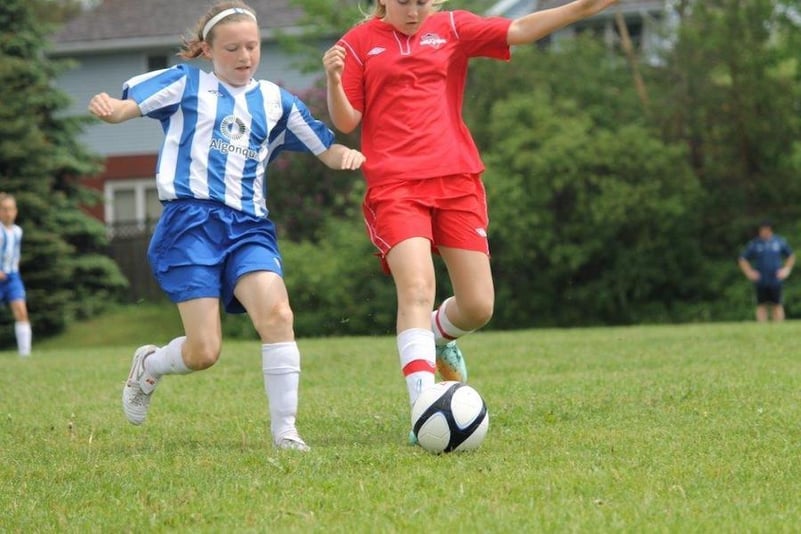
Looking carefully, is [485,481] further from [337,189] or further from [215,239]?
[337,189]

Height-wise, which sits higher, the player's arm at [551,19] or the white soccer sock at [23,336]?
the player's arm at [551,19]

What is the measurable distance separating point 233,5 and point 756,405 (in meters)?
3.48

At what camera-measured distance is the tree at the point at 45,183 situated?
29.4m

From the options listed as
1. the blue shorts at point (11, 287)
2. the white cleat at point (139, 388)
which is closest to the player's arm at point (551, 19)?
the white cleat at point (139, 388)

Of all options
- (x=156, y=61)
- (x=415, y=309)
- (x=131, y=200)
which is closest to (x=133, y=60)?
(x=156, y=61)

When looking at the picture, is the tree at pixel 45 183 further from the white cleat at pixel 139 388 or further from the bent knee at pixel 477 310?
the bent knee at pixel 477 310

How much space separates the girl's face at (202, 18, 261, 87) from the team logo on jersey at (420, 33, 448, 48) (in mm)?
851

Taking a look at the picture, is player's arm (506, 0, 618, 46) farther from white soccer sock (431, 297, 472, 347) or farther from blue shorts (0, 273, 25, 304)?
blue shorts (0, 273, 25, 304)

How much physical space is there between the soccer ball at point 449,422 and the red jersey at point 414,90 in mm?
1238

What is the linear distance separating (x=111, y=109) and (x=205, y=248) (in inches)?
31.7

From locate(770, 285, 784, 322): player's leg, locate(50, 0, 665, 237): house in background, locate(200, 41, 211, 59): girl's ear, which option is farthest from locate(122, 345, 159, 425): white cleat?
locate(50, 0, 665, 237): house in background

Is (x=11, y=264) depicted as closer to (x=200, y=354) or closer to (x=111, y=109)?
(x=200, y=354)

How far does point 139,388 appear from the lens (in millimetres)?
7594

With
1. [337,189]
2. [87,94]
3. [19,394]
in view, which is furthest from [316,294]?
[19,394]
